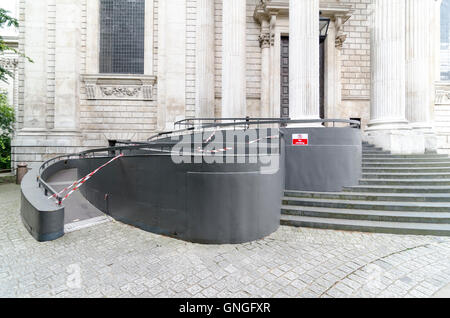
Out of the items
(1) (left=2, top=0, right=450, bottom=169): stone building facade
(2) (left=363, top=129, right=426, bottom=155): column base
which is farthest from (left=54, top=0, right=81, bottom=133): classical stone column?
(2) (left=363, top=129, right=426, bottom=155): column base

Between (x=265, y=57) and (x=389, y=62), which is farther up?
(x=265, y=57)

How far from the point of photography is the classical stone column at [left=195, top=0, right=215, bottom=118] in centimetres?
1194

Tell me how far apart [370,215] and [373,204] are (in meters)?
0.52

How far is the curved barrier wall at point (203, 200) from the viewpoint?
4.04 meters

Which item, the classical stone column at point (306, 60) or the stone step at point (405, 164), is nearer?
the stone step at point (405, 164)

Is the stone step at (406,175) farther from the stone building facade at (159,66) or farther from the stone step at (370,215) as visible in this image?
the stone building facade at (159,66)

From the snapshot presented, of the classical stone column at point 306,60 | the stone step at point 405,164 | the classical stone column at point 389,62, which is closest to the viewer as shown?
the stone step at point 405,164

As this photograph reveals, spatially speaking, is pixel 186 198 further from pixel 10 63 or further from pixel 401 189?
pixel 10 63

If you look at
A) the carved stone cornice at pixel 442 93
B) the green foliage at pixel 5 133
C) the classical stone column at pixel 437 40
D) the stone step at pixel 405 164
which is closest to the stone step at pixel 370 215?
the stone step at pixel 405 164

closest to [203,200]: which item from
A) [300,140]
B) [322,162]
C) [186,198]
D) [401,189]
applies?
[186,198]

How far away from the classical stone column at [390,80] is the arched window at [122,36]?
12549mm

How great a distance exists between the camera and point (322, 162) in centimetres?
626

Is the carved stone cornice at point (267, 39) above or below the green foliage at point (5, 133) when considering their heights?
above
